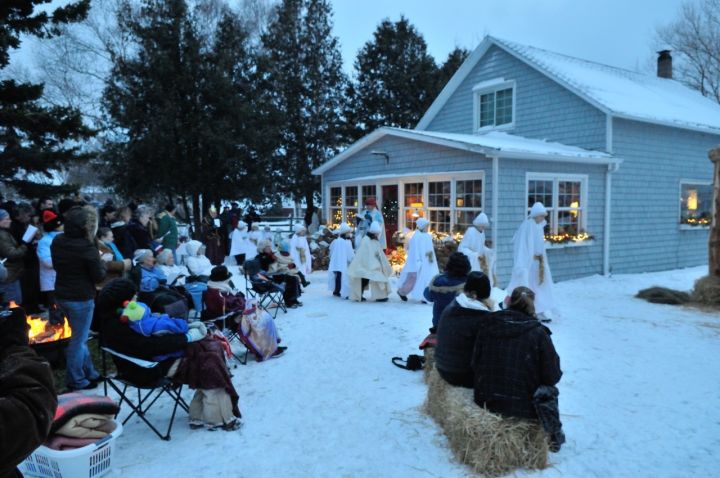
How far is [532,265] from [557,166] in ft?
15.6

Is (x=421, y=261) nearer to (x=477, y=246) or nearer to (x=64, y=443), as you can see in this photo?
(x=477, y=246)

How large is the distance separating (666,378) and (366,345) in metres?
3.46

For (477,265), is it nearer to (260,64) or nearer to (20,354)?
(20,354)

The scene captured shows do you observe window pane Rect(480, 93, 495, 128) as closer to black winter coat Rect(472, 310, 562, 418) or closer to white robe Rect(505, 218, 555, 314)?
white robe Rect(505, 218, 555, 314)

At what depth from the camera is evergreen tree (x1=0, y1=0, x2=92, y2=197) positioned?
32.6 feet

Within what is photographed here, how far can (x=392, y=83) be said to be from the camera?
28.1m

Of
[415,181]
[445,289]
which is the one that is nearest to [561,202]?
[415,181]

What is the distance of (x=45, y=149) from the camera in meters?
11.1

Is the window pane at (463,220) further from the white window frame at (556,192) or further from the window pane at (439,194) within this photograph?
the white window frame at (556,192)

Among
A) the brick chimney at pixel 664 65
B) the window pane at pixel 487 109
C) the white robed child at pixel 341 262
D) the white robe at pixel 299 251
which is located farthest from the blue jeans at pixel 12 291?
the brick chimney at pixel 664 65

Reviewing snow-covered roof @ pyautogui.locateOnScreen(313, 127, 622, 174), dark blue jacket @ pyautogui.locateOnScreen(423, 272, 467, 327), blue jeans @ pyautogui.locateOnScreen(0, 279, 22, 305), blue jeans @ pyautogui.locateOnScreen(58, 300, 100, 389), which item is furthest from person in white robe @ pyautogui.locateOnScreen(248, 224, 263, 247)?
blue jeans @ pyautogui.locateOnScreen(58, 300, 100, 389)

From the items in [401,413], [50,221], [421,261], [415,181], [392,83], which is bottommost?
[401,413]

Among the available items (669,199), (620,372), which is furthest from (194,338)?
(669,199)

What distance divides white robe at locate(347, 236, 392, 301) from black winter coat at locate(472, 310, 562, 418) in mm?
5868
